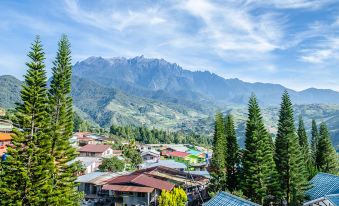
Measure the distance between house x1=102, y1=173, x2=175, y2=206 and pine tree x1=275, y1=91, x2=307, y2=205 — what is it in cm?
1483

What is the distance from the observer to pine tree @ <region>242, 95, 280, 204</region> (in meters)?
40.3

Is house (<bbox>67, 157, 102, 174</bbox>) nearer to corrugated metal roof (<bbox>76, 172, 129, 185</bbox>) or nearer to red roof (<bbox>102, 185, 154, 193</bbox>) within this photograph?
corrugated metal roof (<bbox>76, 172, 129, 185</bbox>)

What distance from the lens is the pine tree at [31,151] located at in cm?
2545

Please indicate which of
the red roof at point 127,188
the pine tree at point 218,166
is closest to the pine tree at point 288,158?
the pine tree at point 218,166

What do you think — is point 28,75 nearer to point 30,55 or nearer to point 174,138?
point 30,55

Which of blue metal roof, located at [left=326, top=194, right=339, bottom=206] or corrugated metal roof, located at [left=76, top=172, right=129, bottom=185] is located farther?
corrugated metal roof, located at [left=76, top=172, right=129, bottom=185]

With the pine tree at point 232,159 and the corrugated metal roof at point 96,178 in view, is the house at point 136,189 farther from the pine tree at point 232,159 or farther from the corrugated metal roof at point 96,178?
the pine tree at point 232,159

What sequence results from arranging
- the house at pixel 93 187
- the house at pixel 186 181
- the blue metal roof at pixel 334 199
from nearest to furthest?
the blue metal roof at pixel 334 199, the house at pixel 93 187, the house at pixel 186 181

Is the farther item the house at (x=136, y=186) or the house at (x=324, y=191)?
the house at (x=136, y=186)

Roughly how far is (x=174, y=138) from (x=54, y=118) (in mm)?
138244

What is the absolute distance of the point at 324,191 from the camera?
35000 millimetres

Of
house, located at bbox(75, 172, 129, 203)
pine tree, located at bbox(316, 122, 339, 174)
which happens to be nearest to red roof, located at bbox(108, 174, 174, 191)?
house, located at bbox(75, 172, 129, 203)

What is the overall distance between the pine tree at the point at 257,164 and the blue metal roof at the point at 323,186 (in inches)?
183

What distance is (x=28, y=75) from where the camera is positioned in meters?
27.2
